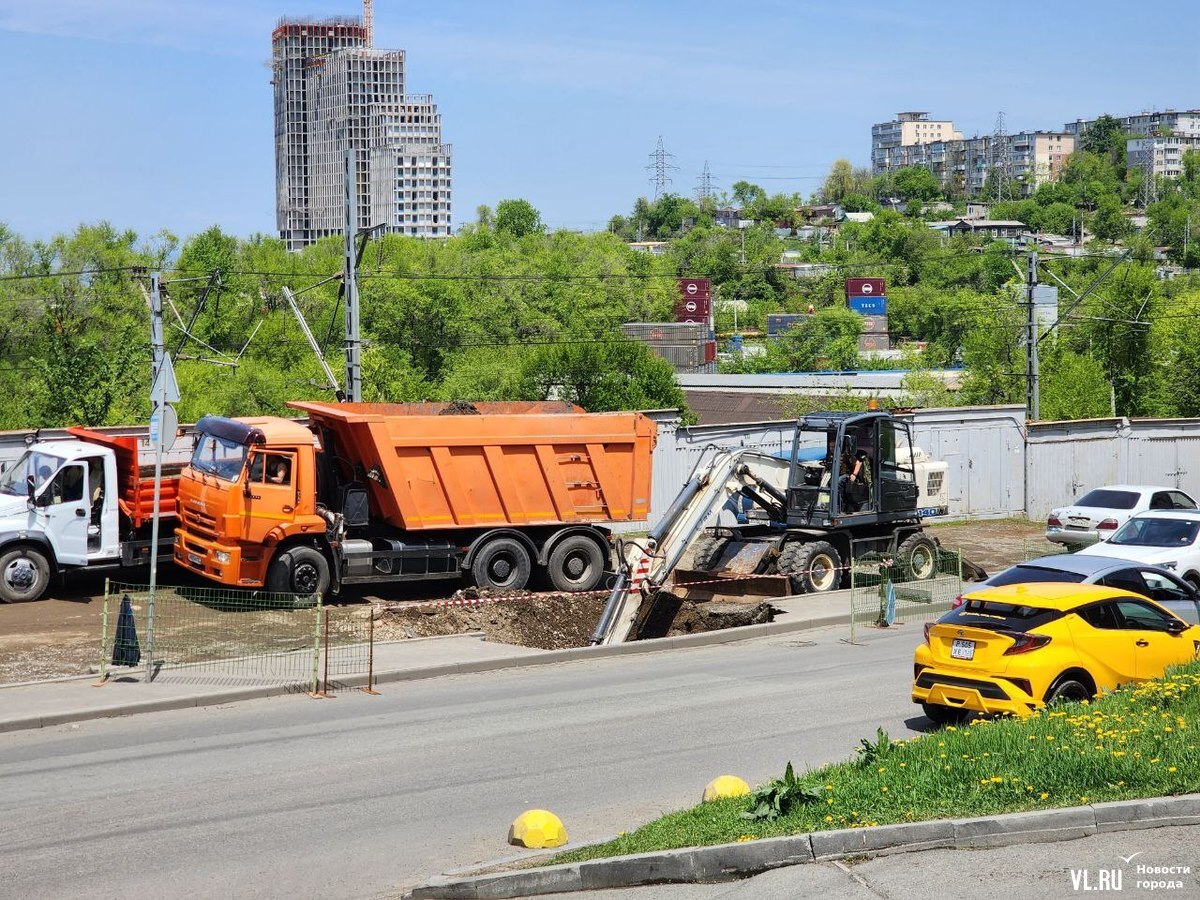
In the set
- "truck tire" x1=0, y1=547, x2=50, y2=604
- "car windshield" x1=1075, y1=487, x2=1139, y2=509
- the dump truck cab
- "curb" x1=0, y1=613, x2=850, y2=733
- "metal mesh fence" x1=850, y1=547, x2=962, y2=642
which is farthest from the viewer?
"car windshield" x1=1075, y1=487, x2=1139, y2=509

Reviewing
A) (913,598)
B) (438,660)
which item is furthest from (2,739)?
Answer: (913,598)

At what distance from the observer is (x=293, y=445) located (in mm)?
22656

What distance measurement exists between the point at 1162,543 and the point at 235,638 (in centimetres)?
1521

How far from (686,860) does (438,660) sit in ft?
32.9

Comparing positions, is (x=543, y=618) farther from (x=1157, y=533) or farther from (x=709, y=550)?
(x=1157, y=533)

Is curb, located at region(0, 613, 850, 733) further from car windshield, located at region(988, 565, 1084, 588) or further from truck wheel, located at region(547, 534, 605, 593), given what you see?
car windshield, located at region(988, 565, 1084, 588)

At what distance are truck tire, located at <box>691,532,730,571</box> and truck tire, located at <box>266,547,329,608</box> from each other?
249 inches

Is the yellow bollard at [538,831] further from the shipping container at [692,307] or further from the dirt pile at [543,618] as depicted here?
the shipping container at [692,307]

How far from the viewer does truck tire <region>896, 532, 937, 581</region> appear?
24.4 metres

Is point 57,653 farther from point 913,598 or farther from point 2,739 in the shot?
point 913,598

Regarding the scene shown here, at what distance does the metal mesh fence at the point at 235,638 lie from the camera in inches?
670

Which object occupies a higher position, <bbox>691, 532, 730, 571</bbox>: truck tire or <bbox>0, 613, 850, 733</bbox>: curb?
<bbox>691, 532, 730, 571</bbox>: truck tire

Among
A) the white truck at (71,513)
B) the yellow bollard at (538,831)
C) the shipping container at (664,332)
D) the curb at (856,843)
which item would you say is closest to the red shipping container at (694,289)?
the shipping container at (664,332)

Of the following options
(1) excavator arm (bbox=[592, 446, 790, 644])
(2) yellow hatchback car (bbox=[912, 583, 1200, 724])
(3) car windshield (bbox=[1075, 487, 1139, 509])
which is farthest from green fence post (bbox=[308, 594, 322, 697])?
(3) car windshield (bbox=[1075, 487, 1139, 509])
